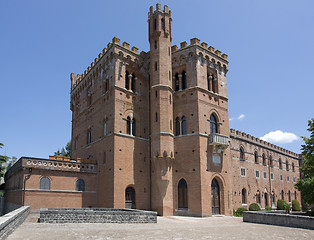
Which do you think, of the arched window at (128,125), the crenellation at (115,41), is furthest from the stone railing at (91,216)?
the crenellation at (115,41)

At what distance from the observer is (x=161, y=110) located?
29.8 m

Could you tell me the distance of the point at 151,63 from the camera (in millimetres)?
31469

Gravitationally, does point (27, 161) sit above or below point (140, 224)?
above

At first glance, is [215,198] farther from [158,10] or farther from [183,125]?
[158,10]

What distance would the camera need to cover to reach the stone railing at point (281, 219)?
18.8m

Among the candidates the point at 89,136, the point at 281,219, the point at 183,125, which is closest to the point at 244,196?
the point at 183,125

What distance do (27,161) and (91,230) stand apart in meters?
13.5

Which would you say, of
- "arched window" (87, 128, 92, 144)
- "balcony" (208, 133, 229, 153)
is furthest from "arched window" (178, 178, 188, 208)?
"arched window" (87, 128, 92, 144)

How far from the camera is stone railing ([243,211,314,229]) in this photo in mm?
18797

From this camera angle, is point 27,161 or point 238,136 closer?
point 27,161

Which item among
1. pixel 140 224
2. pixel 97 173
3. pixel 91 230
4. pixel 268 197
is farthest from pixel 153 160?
pixel 268 197

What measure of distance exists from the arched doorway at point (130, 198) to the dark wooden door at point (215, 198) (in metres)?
7.63

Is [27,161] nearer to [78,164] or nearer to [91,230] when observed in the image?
[78,164]

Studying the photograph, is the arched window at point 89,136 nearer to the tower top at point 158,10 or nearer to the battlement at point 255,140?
the tower top at point 158,10
